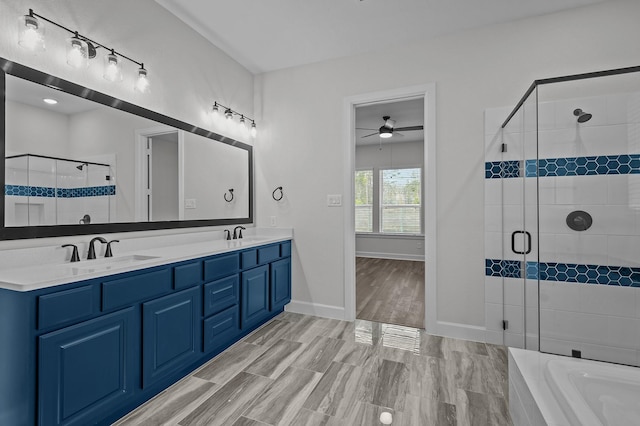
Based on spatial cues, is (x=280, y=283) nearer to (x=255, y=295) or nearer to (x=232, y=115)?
(x=255, y=295)

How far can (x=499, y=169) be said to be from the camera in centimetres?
266

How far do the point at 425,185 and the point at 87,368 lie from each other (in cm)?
289

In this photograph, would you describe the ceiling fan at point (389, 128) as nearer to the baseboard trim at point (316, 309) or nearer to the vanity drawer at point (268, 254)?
the vanity drawer at point (268, 254)

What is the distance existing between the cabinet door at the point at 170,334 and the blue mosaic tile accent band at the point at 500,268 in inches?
94.6

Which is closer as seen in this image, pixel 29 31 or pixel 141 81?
pixel 29 31

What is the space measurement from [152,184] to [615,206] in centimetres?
338

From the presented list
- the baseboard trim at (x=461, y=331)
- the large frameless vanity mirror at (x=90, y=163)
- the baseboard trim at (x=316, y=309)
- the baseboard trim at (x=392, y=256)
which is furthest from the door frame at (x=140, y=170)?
the baseboard trim at (x=392, y=256)

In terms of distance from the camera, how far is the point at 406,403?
73.0 inches

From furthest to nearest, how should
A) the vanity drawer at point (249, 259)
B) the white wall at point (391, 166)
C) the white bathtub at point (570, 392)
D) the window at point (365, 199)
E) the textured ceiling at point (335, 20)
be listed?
the window at point (365, 199)
the white wall at point (391, 166)
the vanity drawer at point (249, 259)
the textured ceiling at point (335, 20)
the white bathtub at point (570, 392)

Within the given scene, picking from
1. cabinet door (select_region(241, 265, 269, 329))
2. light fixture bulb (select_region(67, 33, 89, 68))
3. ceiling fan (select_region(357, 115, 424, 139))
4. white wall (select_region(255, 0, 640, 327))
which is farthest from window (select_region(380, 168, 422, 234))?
light fixture bulb (select_region(67, 33, 89, 68))

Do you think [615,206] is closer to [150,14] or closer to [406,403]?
[406,403]

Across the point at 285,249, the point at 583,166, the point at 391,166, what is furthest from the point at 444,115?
the point at 391,166

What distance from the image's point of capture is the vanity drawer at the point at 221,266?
225cm

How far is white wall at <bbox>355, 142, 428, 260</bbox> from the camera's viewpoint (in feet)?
22.4
